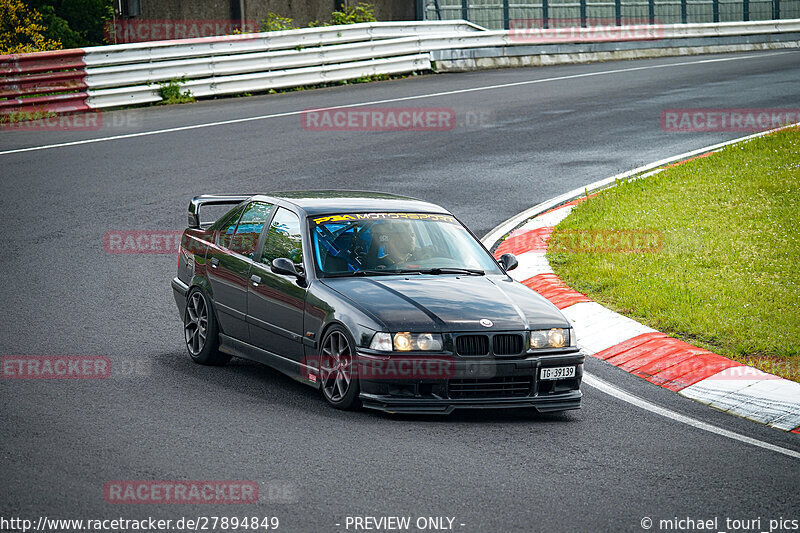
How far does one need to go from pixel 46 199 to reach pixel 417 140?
265 inches

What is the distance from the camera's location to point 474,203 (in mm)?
14523

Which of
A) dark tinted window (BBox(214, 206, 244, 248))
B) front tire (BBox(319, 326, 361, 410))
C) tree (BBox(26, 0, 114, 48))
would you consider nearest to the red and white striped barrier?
dark tinted window (BBox(214, 206, 244, 248))

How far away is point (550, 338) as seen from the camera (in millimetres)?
7504

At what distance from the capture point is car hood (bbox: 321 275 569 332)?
→ 7301 mm

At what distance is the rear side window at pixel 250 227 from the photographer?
354 inches

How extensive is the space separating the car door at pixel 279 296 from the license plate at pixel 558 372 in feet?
5.87

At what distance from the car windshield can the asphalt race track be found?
1.05 meters

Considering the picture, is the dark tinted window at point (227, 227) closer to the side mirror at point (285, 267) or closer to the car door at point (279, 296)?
the car door at point (279, 296)

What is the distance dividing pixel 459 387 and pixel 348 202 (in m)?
2.22

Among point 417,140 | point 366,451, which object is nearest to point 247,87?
point 417,140

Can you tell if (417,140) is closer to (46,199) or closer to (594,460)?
(46,199)

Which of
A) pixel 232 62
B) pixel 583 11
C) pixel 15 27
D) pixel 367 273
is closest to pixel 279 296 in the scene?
pixel 367 273

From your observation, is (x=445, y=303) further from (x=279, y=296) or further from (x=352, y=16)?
(x=352, y=16)

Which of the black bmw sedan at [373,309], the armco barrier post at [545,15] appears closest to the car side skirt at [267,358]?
the black bmw sedan at [373,309]
